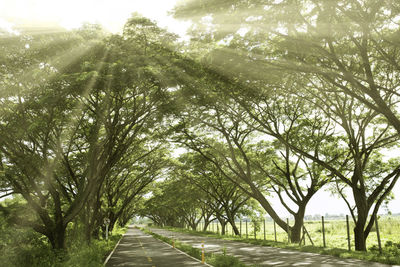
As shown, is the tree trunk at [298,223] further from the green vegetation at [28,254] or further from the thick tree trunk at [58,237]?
the thick tree trunk at [58,237]

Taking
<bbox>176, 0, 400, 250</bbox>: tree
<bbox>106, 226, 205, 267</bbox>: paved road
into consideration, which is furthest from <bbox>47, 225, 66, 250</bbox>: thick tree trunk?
<bbox>176, 0, 400, 250</bbox>: tree

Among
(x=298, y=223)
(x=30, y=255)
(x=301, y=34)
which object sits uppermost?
(x=301, y=34)

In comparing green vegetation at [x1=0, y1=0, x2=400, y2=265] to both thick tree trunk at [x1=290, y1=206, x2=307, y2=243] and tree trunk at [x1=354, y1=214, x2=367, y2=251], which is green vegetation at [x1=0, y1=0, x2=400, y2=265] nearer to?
tree trunk at [x1=354, y1=214, x2=367, y2=251]

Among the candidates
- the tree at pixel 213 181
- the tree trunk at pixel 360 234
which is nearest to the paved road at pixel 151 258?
the tree trunk at pixel 360 234

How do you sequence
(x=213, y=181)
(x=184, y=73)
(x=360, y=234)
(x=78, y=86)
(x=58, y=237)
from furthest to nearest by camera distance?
1. (x=213, y=181)
2. (x=360, y=234)
3. (x=58, y=237)
4. (x=184, y=73)
5. (x=78, y=86)

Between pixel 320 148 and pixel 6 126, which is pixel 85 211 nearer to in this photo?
pixel 6 126

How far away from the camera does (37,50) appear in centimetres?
1210

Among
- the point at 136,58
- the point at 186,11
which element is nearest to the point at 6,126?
the point at 136,58

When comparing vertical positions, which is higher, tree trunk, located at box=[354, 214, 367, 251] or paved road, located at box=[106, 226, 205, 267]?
tree trunk, located at box=[354, 214, 367, 251]

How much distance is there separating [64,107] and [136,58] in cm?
383

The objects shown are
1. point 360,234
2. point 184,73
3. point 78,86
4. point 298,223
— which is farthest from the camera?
point 298,223

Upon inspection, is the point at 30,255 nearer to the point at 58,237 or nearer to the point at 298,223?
the point at 58,237

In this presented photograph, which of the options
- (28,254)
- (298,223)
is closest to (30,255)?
(28,254)

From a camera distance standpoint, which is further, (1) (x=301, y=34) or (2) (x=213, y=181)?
(2) (x=213, y=181)
